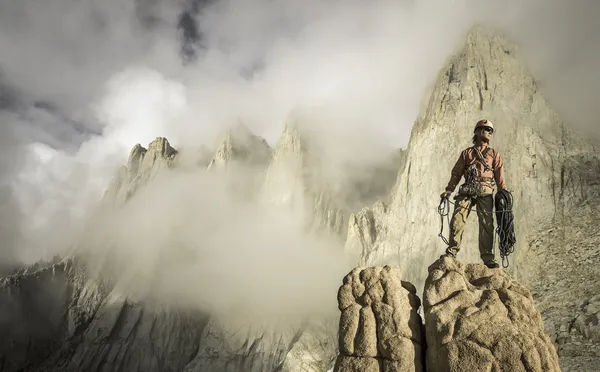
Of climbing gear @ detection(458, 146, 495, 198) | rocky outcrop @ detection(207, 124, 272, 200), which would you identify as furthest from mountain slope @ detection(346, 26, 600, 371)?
rocky outcrop @ detection(207, 124, 272, 200)

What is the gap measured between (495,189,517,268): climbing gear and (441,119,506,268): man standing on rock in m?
0.17

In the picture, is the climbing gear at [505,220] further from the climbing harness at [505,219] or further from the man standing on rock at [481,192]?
the man standing on rock at [481,192]

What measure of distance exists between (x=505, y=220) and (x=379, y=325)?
3.80 metres

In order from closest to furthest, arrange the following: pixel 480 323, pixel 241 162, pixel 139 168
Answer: pixel 480 323
pixel 241 162
pixel 139 168

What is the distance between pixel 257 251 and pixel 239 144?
106 ft

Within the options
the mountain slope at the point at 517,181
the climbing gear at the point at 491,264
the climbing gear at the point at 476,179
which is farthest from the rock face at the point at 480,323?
the mountain slope at the point at 517,181

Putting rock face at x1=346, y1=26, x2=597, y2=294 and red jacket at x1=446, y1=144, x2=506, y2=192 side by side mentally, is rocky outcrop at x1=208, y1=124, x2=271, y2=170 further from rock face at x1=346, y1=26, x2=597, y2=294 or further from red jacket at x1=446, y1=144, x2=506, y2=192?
red jacket at x1=446, y1=144, x2=506, y2=192

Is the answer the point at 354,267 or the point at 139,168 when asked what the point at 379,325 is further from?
the point at 139,168

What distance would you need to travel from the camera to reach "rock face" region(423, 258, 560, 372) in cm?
748

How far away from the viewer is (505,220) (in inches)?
401

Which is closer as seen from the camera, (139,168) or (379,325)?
(379,325)

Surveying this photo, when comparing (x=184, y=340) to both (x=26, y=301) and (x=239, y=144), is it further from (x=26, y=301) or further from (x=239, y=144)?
(x=239, y=144)

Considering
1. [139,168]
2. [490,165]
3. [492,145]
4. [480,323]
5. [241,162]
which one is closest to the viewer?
[480,323]

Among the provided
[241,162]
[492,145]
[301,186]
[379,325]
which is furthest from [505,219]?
[241,162]
